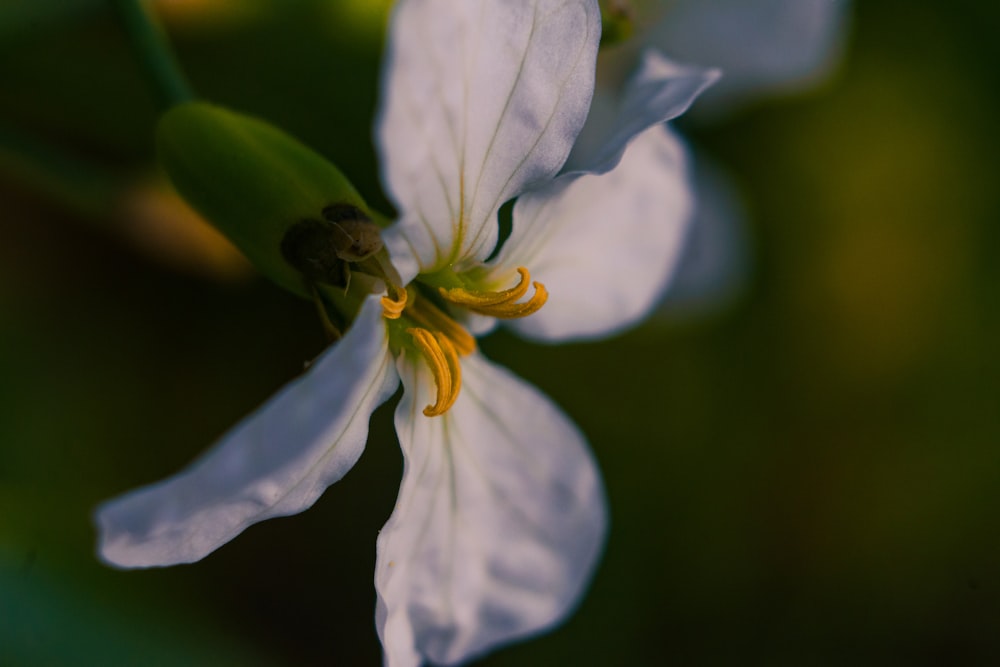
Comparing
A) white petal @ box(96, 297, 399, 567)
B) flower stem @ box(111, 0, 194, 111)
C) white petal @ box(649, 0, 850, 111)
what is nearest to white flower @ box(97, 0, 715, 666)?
white petal @ box(96, 297, 399, 567)

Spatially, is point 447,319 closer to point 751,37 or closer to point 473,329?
point 473,329

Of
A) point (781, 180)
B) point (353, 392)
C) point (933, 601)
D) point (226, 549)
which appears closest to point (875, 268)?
point (781, 180)

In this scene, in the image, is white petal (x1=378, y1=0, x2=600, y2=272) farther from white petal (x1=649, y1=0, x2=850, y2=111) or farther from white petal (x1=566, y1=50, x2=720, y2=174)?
white petal (x1=649, y1=0, x2=850, y2=111)

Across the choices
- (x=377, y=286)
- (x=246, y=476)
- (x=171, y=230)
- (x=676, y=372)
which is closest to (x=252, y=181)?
(x=377, y=286)

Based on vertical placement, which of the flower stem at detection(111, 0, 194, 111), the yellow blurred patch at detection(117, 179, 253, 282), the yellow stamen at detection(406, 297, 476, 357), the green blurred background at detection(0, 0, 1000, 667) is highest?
the flower stem at detection(111, 0, 194, 111)

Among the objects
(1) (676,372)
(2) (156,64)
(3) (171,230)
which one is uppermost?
(2) (156,64)

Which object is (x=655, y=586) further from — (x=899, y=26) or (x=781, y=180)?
(x=899, y=26)

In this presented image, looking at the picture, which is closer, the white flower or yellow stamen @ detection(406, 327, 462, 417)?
the white flower
